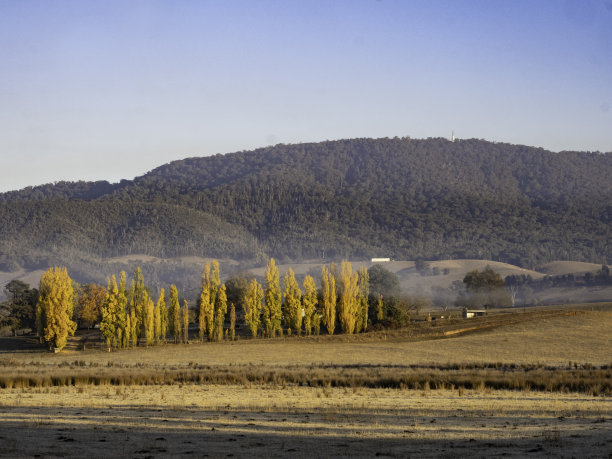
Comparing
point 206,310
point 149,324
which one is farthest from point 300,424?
point 206,310

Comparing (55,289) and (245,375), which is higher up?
(55,289)

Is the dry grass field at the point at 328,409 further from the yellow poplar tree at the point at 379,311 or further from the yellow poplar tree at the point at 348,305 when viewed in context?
the yellow poplar tree at the point at 379,311

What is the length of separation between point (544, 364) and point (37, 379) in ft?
96.9

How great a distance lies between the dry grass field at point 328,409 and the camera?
19.5 meters

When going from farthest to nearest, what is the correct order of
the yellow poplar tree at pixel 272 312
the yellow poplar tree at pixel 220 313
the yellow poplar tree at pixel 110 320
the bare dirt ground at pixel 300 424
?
the yellow poplar tree at pixel 272 312 → the yellow poplar tree at pixel 220 313 → the yellow poplar tree at pixel 110 320 → the bare dirt ground at pixel 300 424

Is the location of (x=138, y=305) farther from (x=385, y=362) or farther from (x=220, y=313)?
(x=385, y=362)

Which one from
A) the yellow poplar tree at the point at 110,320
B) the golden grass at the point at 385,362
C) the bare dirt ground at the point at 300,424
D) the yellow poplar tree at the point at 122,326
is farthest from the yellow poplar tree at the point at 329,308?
the bare dirt ground at the point at 300,424

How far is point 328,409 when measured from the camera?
2770 cm

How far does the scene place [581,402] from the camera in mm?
30906

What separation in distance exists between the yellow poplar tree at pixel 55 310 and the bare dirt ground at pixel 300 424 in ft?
159

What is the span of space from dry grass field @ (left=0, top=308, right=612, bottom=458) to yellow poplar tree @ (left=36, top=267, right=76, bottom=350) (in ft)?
73.0

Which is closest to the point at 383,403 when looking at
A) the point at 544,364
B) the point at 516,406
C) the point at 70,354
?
the point at 516,406

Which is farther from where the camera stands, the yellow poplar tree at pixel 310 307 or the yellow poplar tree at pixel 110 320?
the yellow poplar tree at pixel 310 307

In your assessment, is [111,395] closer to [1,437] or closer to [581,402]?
[1,437]
